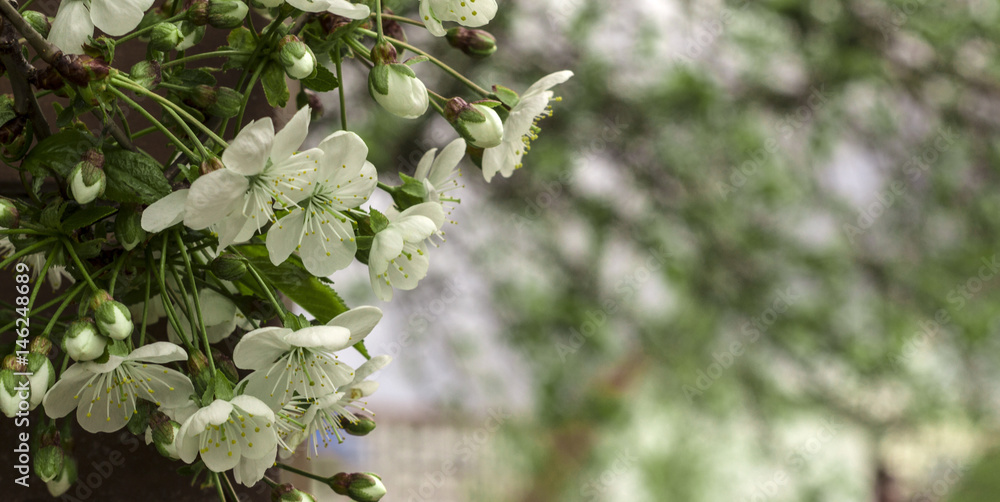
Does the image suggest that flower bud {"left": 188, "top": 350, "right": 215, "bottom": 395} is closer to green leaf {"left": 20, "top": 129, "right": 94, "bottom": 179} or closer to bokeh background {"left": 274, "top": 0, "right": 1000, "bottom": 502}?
green leaf {"left": 20, "top": 129, "right": 94, "bottom": 179}

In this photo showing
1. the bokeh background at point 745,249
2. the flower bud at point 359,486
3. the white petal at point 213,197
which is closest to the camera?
the white petal at point 213,197

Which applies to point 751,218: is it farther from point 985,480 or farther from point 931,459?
point 985,480

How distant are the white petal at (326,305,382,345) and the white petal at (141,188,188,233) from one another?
69 mm

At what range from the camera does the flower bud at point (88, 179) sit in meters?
0.26

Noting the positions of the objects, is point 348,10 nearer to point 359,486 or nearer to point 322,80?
point 322,80

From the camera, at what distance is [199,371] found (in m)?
0.29

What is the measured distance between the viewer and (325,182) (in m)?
0.28

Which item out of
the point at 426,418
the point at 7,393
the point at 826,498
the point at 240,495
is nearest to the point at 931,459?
the point at 826,498

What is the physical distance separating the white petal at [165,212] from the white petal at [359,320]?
0.07m

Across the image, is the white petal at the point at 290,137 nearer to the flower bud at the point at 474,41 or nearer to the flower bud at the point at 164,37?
the flower bud at the point at 164,37

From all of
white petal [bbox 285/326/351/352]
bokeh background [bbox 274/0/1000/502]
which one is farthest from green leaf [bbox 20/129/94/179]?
bokeh background [bbox 274/0/1000/502]

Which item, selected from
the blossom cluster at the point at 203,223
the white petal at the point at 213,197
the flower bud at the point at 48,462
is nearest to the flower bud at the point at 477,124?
the blossom cluster at the point at 203,223

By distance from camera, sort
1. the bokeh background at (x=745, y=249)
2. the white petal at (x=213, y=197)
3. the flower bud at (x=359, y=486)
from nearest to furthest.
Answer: the white petal at (x=213, y=197)
the flower bud at (x=359, y=486)
the bokeh background at (x=745, y=249)

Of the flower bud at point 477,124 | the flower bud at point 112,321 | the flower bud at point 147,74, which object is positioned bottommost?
the flower bud at point 112,321
